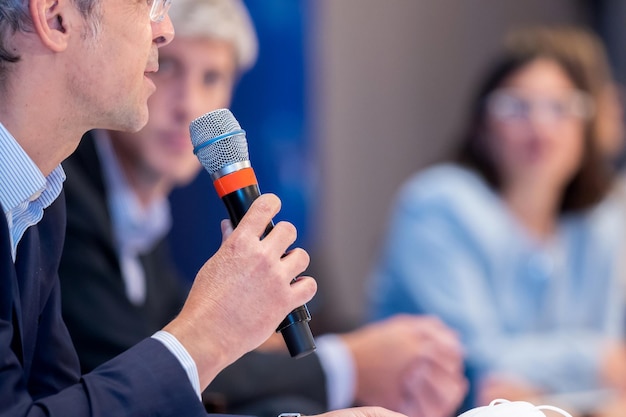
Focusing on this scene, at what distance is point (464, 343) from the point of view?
212 cm

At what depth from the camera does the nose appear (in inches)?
36.6

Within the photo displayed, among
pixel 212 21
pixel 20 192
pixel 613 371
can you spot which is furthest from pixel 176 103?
pixel 613 371

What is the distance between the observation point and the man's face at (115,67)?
0.87 meters

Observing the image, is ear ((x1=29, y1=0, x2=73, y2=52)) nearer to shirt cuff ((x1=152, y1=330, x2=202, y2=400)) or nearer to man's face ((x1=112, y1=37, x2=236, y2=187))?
shirt cuff ((x1=152, y1=330, x2=202, y2=400))

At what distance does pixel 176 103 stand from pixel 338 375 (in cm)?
57

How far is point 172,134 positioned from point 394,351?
1.83 feet

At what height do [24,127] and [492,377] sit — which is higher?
[24,127]

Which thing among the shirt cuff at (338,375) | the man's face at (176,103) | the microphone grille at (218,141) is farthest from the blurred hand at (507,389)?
the microphone grille at (218,141)

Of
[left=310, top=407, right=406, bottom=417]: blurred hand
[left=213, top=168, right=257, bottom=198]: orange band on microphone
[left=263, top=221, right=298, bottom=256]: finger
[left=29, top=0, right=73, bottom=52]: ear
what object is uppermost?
[left=29, top=0, right=73, bottom=52]: ear

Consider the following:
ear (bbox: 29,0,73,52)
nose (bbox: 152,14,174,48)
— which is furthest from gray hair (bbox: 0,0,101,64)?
nose (bbox: 152,14,174,48)

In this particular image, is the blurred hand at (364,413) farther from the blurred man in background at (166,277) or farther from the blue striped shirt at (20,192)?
the blurred man in background at (166,277)

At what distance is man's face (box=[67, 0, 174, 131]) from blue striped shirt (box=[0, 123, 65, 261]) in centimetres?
8

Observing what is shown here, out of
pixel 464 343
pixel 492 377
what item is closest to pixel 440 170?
pixel 464 343

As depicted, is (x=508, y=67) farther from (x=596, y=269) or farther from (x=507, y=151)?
(x=596, y=269)
